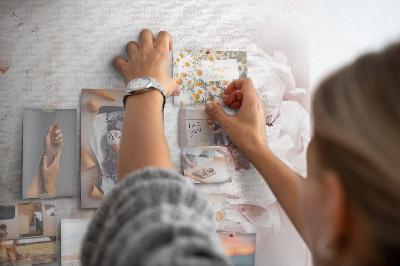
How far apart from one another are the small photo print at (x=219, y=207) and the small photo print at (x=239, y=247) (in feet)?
0.08

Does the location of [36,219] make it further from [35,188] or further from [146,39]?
[146,39]

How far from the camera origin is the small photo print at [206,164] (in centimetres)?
84

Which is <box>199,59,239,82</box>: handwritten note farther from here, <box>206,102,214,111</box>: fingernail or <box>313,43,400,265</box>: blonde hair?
<box>313,43,400,265</box>: blonde hair

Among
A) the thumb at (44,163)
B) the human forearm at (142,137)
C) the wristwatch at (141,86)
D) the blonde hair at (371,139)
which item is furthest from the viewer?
the thumb at (44,163)

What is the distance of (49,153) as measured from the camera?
2.54 ft

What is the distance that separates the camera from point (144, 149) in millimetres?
576

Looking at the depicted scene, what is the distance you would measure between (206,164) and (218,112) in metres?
0.13

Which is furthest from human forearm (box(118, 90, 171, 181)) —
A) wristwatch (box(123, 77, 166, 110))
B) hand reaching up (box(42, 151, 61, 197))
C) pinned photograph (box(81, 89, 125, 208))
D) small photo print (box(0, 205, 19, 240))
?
small photo print (box(0, 205, 19, 240))

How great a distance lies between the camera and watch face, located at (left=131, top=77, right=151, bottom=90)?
26.5 inches

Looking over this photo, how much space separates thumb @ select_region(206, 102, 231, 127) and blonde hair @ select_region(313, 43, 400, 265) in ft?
1.49

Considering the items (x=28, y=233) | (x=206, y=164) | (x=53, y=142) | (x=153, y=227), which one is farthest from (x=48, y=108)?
(x=153, y=227)

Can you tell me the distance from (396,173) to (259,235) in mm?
581

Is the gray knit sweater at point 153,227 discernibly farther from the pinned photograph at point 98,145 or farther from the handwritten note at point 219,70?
the handwritten note at point 219,70

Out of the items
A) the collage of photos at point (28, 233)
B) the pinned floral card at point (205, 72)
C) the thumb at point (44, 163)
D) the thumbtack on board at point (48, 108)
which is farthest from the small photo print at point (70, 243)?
the pinned floral card at point (205, 72)
